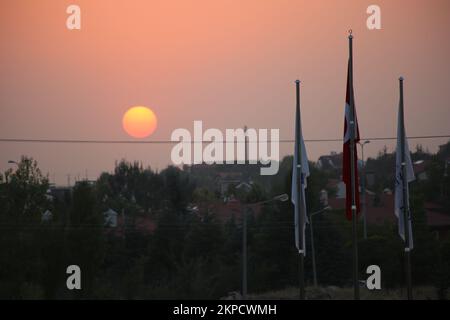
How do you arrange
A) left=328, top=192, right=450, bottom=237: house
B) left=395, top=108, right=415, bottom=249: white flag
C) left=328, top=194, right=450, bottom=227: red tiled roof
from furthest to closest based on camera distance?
left=328, top=194, right=450, bottom=227: red tiled roof < left=328, top=192, right=450, bottom=237: house < left=395, top=108, right=415, bottom=249: white flag

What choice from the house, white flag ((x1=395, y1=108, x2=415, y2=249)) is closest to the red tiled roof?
the house

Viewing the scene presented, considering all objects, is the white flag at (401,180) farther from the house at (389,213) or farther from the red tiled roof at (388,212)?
the red tiled roof at (388,212)

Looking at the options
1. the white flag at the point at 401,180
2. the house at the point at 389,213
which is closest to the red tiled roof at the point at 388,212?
the house at the point at 389,213

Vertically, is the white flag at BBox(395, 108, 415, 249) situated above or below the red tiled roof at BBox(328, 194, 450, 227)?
above

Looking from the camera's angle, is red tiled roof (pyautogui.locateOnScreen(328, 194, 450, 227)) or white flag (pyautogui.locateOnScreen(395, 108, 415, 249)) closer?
white flag (pyautogui.locateOnScreen(395, 108, 415, 249))

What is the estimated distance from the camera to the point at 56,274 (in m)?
44.7

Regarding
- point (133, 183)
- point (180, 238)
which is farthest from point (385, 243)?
point (133, 183)

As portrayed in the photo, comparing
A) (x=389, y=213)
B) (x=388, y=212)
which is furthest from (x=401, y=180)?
(x=388, y=212)

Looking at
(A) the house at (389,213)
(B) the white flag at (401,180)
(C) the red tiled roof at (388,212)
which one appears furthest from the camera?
(C) the red tiled roof at (388,212)

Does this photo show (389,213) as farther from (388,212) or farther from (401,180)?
(401,180)

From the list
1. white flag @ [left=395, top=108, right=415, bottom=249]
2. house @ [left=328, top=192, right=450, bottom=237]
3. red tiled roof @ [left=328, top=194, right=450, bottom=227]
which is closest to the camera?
white flag @ [left=395, top=108, right=415, bottom=249]

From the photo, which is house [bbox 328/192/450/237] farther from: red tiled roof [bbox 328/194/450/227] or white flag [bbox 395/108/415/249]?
white flag [bbox 395/108/415/249]
